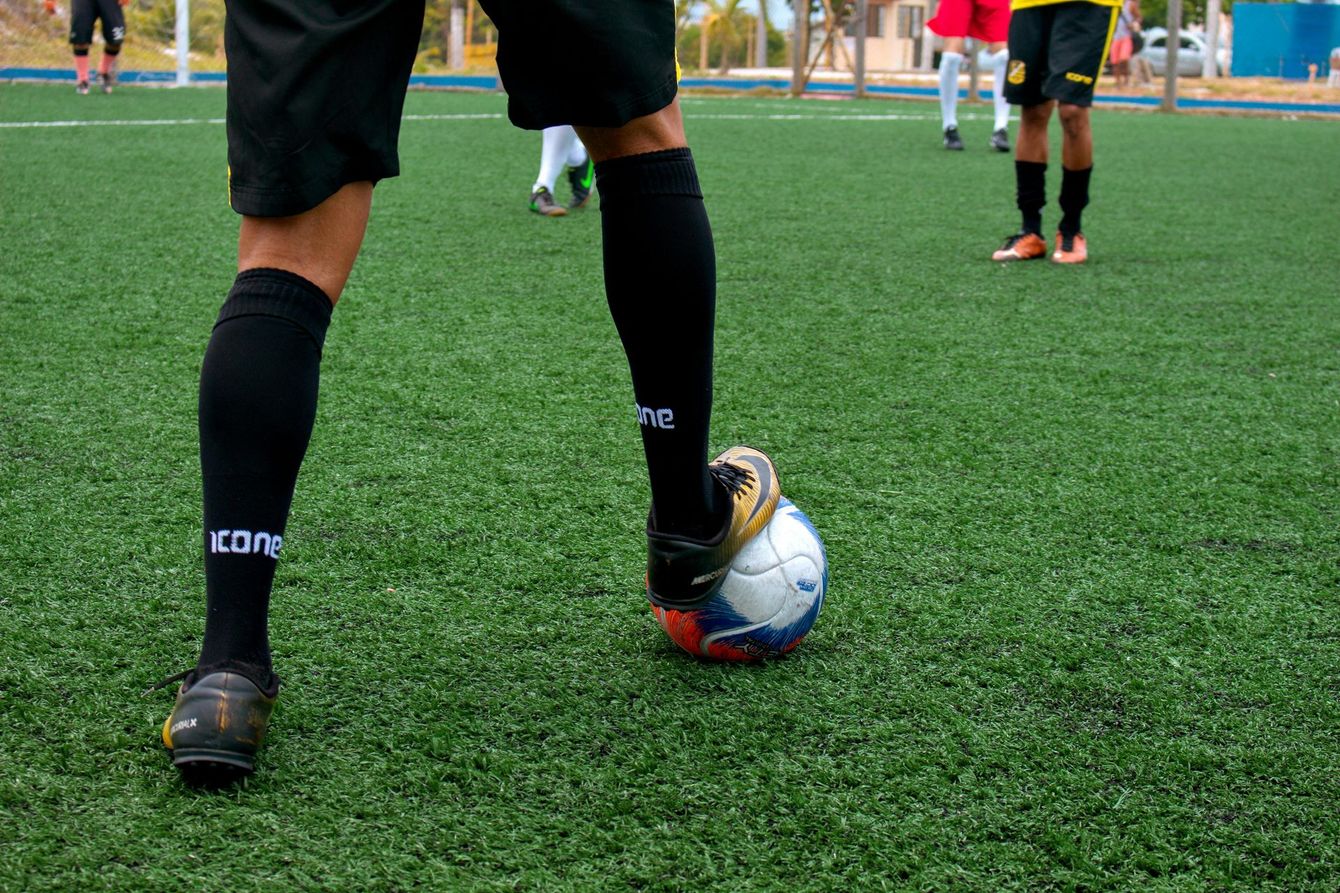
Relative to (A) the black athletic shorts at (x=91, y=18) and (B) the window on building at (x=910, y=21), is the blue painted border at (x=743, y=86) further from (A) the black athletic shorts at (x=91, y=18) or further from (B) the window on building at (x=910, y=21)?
(B) the window on building at (x=910, y=21)

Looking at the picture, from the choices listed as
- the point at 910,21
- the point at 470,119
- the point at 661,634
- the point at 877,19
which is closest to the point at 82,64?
the point at 470,119

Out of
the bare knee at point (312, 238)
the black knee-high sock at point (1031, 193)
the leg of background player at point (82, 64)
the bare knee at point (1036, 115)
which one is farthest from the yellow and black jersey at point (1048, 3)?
the leg of background player at point (82, 64)

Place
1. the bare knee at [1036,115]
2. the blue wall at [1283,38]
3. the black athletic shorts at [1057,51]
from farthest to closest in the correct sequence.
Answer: the blue wall at [1283,38], the bare knee at [1036,115], the black athletic shorts at [1057,51]

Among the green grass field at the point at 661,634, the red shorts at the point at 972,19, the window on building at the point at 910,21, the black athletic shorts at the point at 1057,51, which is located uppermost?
the window on building at the point at 910,21

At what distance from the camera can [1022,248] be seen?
493 centimetres

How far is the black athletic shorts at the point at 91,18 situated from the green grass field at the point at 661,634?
957 cm

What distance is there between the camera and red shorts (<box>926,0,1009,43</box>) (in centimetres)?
834

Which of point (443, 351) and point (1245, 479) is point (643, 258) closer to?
point (1245, 479)

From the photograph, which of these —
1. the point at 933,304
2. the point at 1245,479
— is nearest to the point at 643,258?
the point at 1245,479

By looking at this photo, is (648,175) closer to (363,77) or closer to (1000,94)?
(363,77)

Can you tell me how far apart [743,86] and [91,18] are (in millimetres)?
9373

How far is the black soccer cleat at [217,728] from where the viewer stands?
4.32 feet

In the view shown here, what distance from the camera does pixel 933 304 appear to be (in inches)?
159

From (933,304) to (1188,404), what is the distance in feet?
3.92
